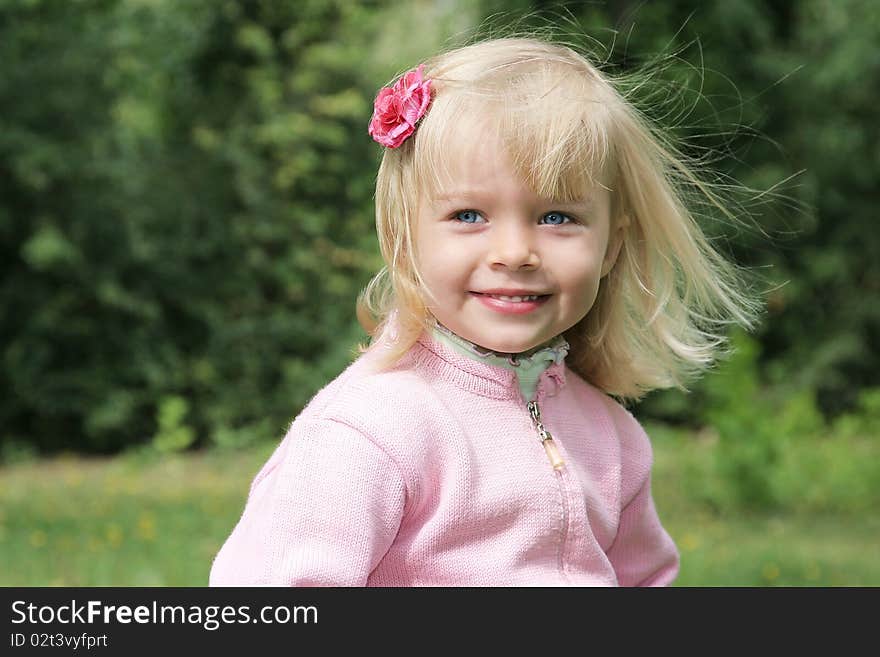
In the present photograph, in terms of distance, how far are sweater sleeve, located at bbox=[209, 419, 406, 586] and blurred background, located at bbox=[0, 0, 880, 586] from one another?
19.1 ft

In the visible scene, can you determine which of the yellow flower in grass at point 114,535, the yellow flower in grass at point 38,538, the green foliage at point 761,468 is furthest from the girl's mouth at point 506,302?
the green foliage at point 761,468

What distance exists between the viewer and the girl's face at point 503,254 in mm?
1747

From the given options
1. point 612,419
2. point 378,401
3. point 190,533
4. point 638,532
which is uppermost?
point 378,401

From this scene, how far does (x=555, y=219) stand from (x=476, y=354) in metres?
0.23

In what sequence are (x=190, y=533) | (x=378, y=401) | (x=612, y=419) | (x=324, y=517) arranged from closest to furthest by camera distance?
(x=324, y=517) → (x=378, y=401) → (x=612, y=419) → (x=190, y=533)

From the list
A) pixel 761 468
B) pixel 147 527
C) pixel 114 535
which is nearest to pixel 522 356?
pixel 114 535

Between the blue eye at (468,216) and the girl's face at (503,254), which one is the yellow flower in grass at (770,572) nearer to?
the girl's face at (503,254)

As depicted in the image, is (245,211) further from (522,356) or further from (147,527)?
(522,356)

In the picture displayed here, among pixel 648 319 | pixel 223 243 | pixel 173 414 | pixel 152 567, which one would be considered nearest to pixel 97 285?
pixel 223 243

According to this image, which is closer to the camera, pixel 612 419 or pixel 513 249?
pixel 513 249

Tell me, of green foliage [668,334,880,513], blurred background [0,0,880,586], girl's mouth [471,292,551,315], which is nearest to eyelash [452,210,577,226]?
girl's mouth [471,292,551,315]

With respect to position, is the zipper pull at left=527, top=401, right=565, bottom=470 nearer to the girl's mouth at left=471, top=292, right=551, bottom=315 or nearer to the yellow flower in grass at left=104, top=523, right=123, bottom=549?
the girl's mouth at left=471, top=292, right=551, bottom=315

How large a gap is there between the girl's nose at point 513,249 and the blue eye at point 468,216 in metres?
0.03

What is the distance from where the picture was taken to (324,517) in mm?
1604
